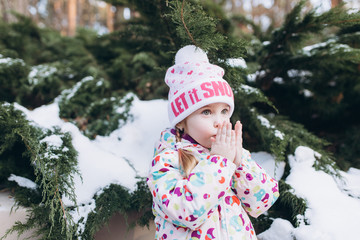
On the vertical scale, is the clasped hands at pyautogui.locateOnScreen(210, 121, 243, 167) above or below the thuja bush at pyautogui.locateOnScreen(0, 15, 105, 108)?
below

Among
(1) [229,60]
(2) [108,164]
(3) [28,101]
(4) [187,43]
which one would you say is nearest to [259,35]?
(1) [229,60]

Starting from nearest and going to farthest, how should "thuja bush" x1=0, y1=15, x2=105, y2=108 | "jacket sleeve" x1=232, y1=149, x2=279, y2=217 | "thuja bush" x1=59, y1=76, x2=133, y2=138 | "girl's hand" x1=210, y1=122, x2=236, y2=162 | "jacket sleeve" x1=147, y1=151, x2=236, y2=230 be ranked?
"jacket sleeve" x1=147, y1=151, x2=236, y2=230 → "girl's hand" x1=210, y1=122, x2=236, y2=162 → "jacket sleeve" x1=232, y1=149, x2=279, y2=217 → "thuja bush" x1=59, y1=76, x2=133, y2=138 → "thuja bush" x1=0, y1=15, x2=105, y2=108

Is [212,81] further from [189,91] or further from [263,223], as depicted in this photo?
[263,223]

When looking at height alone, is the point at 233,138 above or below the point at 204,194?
above

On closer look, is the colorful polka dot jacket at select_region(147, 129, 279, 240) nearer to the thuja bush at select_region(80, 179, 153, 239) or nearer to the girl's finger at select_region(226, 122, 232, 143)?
the girl's finger at select_region(226, 122, 232, 143)

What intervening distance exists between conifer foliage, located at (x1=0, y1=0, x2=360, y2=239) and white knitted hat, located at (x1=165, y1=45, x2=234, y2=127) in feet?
0.32

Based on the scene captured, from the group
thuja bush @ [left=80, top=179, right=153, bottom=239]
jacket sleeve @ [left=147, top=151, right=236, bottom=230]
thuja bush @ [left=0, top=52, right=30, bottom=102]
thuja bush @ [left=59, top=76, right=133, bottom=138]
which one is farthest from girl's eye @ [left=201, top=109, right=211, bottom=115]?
thuja bush @ [left=0, top=52, right=30, bottom=102]

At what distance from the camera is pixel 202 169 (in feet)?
3.95

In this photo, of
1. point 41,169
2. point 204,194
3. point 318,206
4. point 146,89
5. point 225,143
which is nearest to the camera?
point 204,194

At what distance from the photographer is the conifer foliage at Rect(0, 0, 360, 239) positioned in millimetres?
1561

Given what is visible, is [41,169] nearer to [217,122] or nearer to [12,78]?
[217,122]

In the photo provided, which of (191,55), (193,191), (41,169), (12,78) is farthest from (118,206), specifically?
(12,78)

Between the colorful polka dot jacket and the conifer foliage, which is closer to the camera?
the colorful polka dot jacket

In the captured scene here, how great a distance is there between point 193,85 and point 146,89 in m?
1.67
